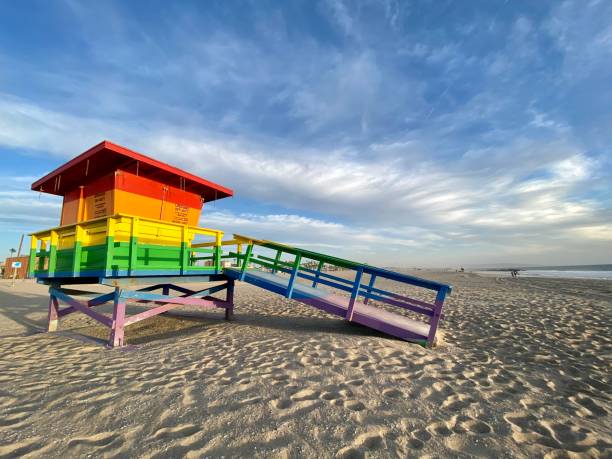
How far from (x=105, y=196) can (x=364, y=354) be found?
7.17 metres

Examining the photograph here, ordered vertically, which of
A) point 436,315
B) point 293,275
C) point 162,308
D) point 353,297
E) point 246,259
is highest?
point 246,259

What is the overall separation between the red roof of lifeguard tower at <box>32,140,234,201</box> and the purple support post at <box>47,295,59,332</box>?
3.24 m

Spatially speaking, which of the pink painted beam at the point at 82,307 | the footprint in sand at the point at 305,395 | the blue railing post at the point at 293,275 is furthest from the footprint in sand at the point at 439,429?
the pink painted beam at the point at 82,307

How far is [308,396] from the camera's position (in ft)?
11.4

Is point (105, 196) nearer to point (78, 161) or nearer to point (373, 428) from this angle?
point (78, 161)

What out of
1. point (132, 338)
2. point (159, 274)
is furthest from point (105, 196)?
point (132, 338)

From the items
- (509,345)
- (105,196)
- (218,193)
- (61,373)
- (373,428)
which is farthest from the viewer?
(218,193)

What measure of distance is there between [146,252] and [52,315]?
4.07 m

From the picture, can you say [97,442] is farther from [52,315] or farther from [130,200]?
[52,315]

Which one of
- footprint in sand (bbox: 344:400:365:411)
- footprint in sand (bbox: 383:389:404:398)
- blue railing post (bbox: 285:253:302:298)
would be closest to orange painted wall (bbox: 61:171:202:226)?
blue railing post (bbox: 285:253:302:298)

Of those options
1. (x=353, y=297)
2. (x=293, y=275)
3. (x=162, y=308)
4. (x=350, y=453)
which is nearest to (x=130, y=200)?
(x=162, y=308)

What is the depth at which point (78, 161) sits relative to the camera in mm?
7258

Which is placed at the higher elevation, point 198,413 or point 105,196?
point 105,196

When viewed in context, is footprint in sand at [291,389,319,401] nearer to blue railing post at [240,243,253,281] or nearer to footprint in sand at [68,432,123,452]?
footprint in sand at [68,432,123,452]
